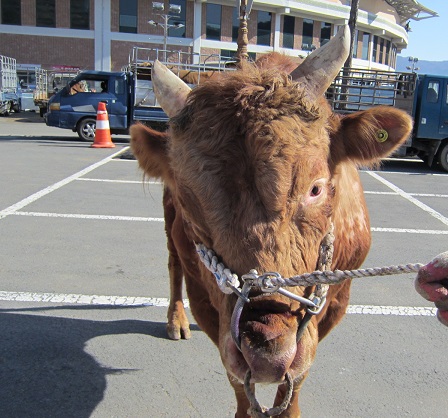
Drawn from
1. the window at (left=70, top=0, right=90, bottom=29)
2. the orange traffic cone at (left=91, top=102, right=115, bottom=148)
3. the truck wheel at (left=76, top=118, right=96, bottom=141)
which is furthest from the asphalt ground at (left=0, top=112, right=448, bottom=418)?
the window at (left=70, top=0, right=90, bottom=29)

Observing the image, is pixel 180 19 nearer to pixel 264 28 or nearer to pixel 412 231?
pixel 264 28

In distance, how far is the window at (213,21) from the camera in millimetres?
39219

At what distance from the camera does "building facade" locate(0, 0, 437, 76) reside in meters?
36.2

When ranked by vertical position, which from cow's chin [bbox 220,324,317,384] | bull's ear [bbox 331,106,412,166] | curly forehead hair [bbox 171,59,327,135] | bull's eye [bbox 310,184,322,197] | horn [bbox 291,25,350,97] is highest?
horn [bbox 291,25,350,97]

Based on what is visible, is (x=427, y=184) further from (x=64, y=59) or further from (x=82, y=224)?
(x=64, y=59)

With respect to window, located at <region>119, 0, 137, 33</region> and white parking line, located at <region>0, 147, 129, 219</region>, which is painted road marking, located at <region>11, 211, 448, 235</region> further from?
window, located at <region>119, 0, 137, 33</region>

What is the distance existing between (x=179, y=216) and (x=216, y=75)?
1017 mm

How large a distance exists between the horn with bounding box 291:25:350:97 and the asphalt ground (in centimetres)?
166

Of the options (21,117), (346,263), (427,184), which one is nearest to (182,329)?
(346,263)

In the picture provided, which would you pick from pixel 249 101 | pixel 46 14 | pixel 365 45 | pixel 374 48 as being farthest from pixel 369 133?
pixel 374 48

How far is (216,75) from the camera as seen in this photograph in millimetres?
2508

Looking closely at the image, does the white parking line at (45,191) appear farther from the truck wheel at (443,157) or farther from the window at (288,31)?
the window at (288,31)

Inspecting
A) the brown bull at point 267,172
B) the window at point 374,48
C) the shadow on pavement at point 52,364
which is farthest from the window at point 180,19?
the brown bull at point 267,172

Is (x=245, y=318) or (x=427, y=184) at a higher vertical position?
(x=245, y=318)
